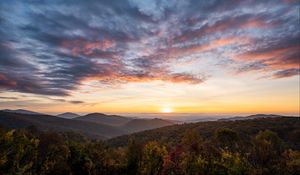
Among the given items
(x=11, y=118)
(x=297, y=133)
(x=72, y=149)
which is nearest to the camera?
(x=72, y=149)

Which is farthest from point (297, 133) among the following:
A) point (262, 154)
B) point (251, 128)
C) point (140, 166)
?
point (140, 166)

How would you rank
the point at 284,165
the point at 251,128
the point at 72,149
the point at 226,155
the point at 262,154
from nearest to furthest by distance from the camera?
the point at 226,155, the point at 284,165, the point at 262,154, the point at 72,149, the point at 251,128

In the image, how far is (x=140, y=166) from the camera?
29750mm

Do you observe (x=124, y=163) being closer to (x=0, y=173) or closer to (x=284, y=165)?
(x=0, y=173)

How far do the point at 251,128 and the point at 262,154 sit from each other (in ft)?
181

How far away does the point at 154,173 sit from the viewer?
2670 cm

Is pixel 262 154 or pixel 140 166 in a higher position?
pixel 262 154

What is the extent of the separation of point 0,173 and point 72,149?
35.8 ft

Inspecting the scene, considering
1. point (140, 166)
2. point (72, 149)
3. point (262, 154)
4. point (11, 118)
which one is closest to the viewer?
point (262, 154)

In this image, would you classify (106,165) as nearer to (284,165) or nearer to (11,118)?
(284,165)

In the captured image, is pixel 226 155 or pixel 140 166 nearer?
pixel 226 155

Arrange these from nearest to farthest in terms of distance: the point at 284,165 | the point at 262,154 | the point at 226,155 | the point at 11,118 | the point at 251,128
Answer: the point at 226,155 < the point at 284,165 < the point at 262,154 < the point at 251,128 < the point at 11,118

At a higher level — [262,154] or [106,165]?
[262,154]

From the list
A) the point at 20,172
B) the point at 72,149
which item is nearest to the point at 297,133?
the point at 72,149
